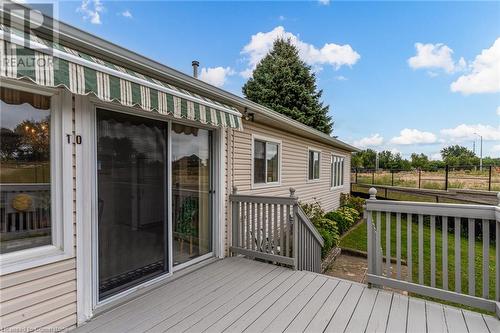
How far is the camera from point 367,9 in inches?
341

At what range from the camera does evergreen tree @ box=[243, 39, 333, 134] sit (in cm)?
1595

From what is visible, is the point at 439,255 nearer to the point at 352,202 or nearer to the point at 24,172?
the point at 352,202

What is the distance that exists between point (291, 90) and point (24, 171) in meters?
15.5

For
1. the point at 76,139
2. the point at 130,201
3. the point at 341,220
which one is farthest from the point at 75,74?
the point at 341,220

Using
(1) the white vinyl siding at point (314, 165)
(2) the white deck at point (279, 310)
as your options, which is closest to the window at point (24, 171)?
(2) the white deck at point (279, 310)

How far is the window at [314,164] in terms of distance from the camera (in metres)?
8.72

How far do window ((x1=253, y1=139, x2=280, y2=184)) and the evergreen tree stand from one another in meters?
9.94

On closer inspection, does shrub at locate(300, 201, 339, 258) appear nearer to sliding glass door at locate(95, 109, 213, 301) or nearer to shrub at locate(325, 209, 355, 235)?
shrub at locate(325, 209, 355, 235)

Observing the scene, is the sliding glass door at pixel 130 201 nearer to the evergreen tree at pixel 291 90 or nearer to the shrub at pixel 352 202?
the shrub at pixel 352 202

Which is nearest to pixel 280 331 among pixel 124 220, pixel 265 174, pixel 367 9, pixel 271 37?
pixel 124 220

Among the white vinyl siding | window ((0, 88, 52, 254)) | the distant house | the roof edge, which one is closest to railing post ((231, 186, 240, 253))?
the distant house

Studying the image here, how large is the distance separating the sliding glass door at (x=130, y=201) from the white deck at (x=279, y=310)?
32 centimetres

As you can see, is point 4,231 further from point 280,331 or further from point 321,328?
point 321,328

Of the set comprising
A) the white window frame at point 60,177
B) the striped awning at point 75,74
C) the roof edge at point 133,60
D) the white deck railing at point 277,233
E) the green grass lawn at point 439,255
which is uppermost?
the roof edge at point 133,60
